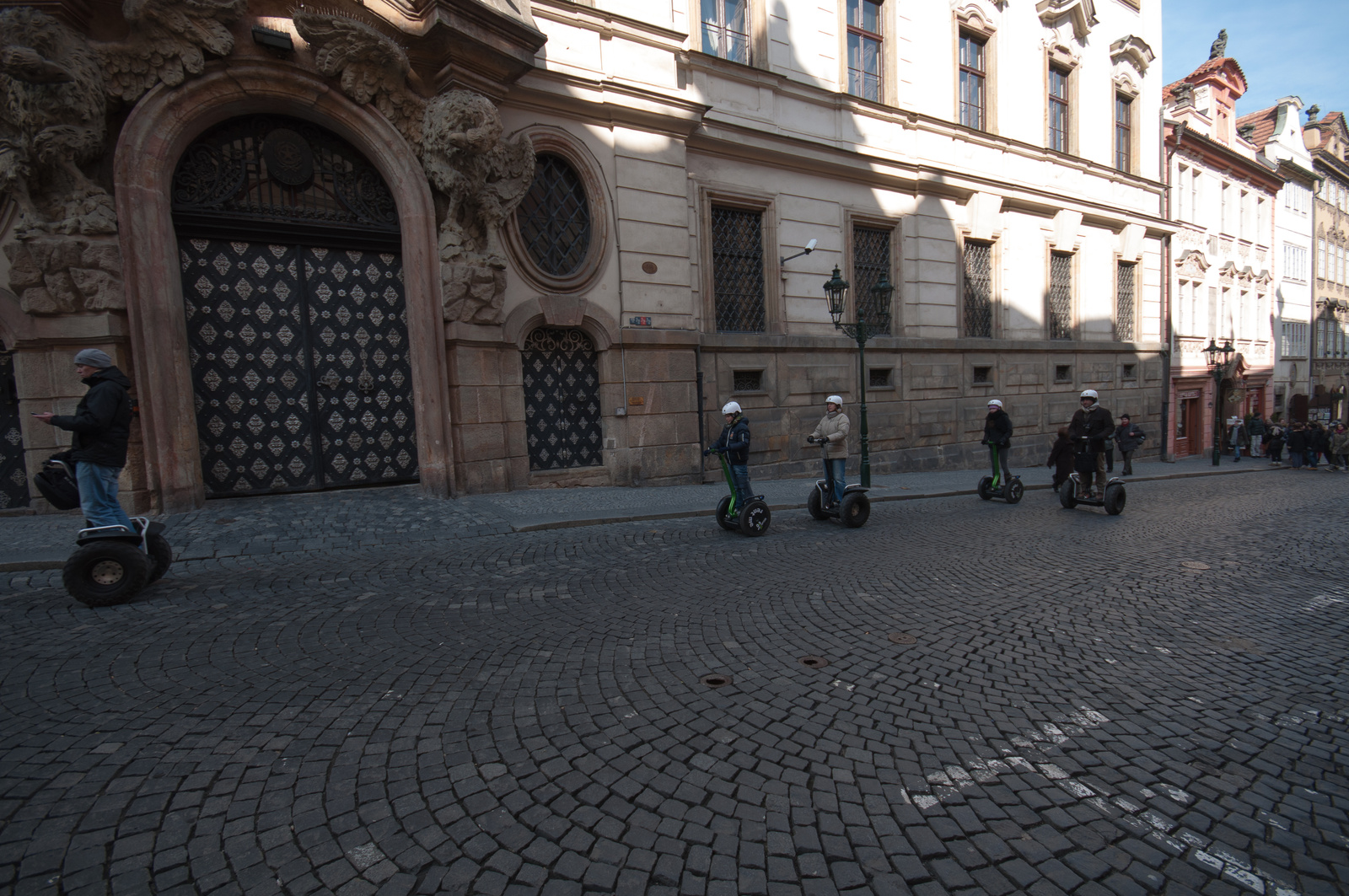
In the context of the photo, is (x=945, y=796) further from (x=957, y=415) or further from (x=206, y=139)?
(x=957, y=415)

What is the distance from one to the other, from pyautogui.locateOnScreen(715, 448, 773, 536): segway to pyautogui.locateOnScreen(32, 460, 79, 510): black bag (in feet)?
20.4

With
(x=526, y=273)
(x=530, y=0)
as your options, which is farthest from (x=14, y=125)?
(x=530, y=0)

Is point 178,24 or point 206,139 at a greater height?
point 178,24

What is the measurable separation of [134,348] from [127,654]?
5945 millimetres

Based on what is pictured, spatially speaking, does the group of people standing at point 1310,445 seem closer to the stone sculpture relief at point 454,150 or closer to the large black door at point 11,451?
the stone sculpture relief at point 454,150

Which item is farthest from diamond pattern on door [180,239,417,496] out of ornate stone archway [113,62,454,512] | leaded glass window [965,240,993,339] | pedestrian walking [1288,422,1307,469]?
pedestrian walking [1288,422,1307,469]

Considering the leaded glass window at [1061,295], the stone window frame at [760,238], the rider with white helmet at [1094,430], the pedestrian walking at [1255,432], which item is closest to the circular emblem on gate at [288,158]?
the stone window frame at [760,238]

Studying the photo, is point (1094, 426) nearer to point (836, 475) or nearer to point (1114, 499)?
point (1114, 499)

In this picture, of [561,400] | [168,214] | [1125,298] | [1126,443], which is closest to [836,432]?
[561,400]

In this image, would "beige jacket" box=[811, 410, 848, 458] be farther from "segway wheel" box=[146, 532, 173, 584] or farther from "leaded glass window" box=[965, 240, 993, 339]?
"leaded glass window" box=[965, 240, 993, 339]

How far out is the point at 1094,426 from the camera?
9422 millimetres

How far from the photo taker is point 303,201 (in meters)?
9.24

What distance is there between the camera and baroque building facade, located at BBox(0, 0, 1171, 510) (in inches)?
306

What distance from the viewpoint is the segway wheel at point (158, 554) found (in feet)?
17.6
